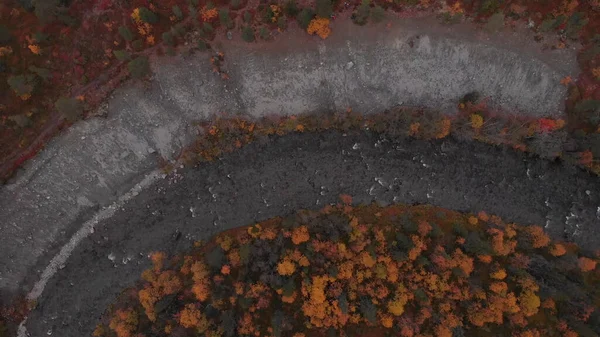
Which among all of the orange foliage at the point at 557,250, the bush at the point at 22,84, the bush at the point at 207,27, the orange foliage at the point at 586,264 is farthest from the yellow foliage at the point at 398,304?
the bush at the point at 22,84

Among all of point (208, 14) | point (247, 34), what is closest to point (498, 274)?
point (247, 34)

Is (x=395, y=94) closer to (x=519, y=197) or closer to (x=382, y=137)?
(x=382, y=137)

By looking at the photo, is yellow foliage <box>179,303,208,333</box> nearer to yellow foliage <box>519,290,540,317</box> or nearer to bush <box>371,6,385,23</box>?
yellow foliage <box>519,290,540,317</box>

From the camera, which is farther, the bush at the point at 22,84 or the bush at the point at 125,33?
the bush at the point at 125,33

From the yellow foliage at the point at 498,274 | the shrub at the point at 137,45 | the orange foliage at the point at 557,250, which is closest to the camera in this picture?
the yellow foliage at the point at 498,274

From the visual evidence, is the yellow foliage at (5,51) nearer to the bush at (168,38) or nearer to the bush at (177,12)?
the bush at (168,38)

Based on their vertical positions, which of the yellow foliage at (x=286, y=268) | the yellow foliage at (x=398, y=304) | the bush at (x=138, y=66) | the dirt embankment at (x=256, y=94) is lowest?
the yellow foliage at (x=398, y=304)
